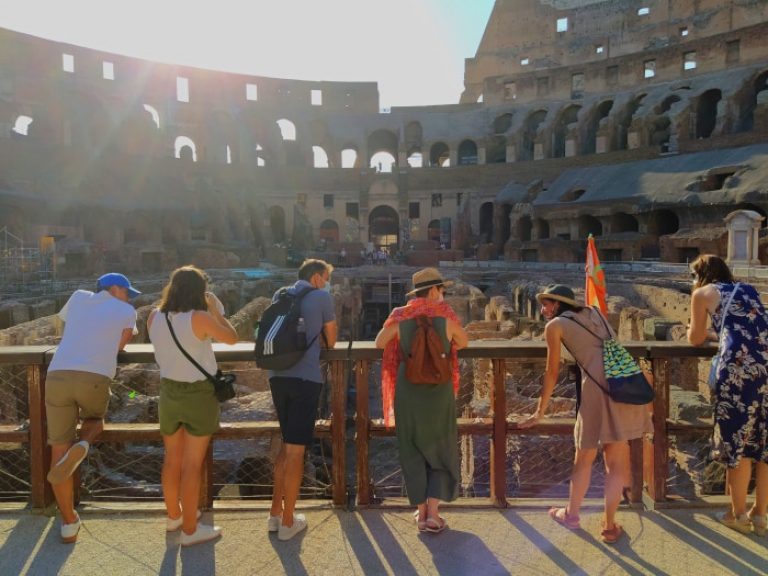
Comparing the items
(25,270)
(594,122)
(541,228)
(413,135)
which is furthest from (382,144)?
(25,270)

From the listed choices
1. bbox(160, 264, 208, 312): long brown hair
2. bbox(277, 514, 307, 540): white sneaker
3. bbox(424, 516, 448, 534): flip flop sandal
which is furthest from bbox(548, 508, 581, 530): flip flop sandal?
bbox(160, 264, 208, 312): long brown hair

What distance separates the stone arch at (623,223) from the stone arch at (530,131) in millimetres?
16462

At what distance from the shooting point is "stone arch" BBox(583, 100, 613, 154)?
45.2 m

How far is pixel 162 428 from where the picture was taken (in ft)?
11.1

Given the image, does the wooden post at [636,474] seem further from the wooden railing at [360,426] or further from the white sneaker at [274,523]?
the white sneaker at [274,523]

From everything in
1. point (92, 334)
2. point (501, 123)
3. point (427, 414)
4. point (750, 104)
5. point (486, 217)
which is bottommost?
point (427, 414)

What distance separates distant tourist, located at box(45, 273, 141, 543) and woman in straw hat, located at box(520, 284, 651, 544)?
250 centimetres

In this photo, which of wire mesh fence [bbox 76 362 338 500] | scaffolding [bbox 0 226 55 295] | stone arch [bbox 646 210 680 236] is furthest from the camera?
stone arch [bbox 646 210 680 236]

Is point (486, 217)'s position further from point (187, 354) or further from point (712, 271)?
point (187, 354)

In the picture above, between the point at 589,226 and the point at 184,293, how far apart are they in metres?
33.8

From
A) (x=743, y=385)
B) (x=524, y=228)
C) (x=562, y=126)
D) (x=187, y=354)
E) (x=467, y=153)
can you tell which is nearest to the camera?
(x=187, y=354)

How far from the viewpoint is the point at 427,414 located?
3.41 metres

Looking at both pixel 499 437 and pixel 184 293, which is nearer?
pixel 184 293

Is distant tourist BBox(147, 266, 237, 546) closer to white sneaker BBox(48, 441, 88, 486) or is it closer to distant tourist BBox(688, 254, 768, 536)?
white sneaker BBox(48, 441, 88, 486)
